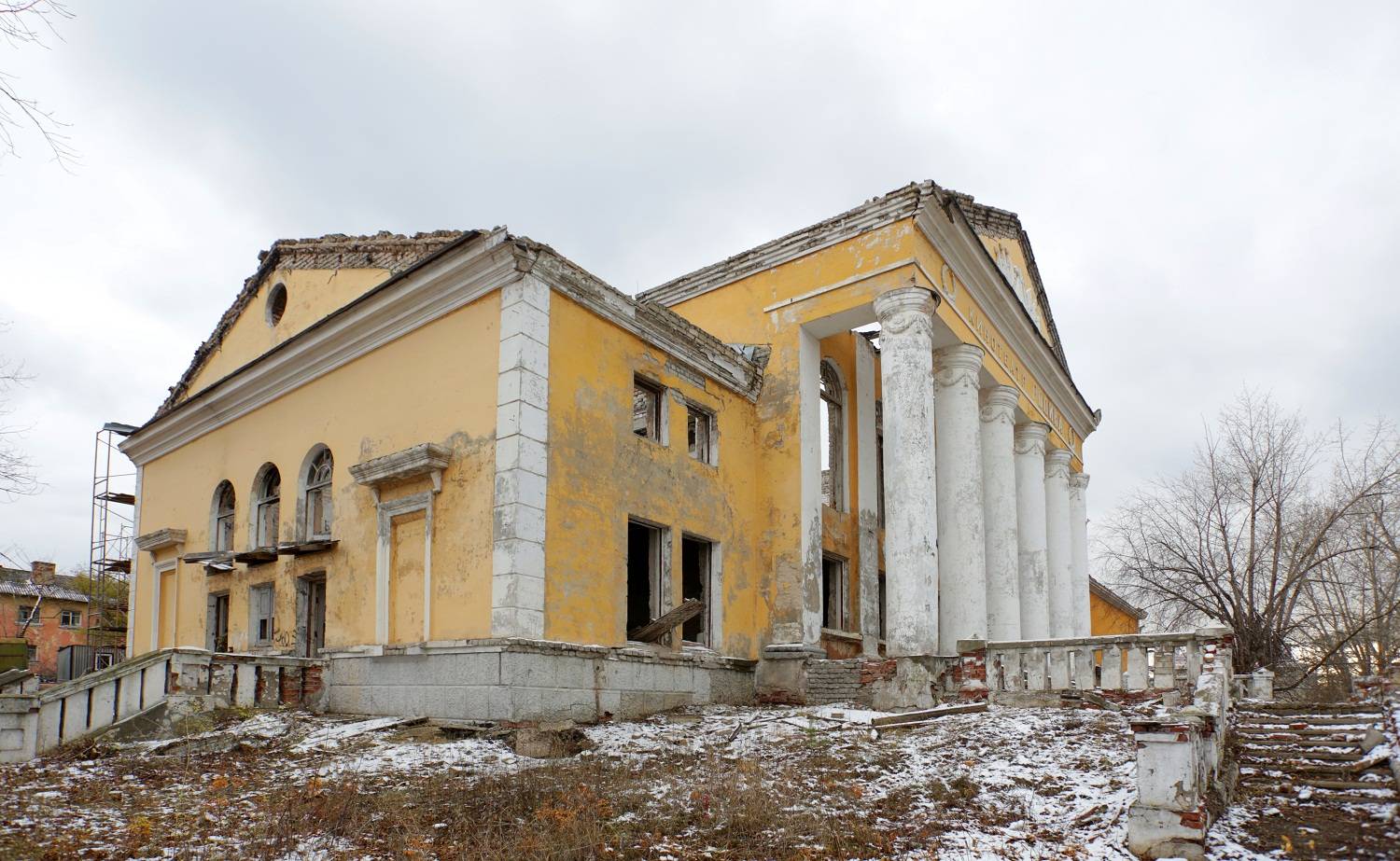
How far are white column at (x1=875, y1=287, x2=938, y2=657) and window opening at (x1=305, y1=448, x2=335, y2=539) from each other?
9107mm

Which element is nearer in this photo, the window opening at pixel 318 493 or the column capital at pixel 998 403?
the window opening at pixel 318 493

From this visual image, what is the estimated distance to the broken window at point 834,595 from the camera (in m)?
19.0

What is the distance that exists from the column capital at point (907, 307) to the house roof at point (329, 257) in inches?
274

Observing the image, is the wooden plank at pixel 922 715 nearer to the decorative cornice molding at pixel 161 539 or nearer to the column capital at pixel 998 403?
the column capital at pixel 998 403

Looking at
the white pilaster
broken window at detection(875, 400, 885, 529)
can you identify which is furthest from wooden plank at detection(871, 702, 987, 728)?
broken window at detection(875, 400, 885, 529)

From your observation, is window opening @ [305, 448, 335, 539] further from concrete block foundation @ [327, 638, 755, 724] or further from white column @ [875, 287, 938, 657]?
white column @ [875, 287, 938, 657]

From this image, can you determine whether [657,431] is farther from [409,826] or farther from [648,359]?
[409,826]

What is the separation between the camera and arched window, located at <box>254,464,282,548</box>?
17781 millimetres

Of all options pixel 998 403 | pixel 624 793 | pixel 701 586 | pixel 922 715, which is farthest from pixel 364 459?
pixel 998 403

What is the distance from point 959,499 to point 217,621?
45.0ft

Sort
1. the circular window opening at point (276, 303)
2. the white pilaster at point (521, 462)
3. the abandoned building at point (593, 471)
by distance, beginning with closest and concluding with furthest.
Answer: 1. the white pilaster at point (521, 462)
2. the abandoned building at point (593, 471)
3. the circular window opening at point (276, 303)

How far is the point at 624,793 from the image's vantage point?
869 cm

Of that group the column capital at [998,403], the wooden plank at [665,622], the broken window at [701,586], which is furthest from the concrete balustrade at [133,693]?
the column capital at [998,403]

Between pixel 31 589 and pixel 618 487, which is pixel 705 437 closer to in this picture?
pixel 618 487
